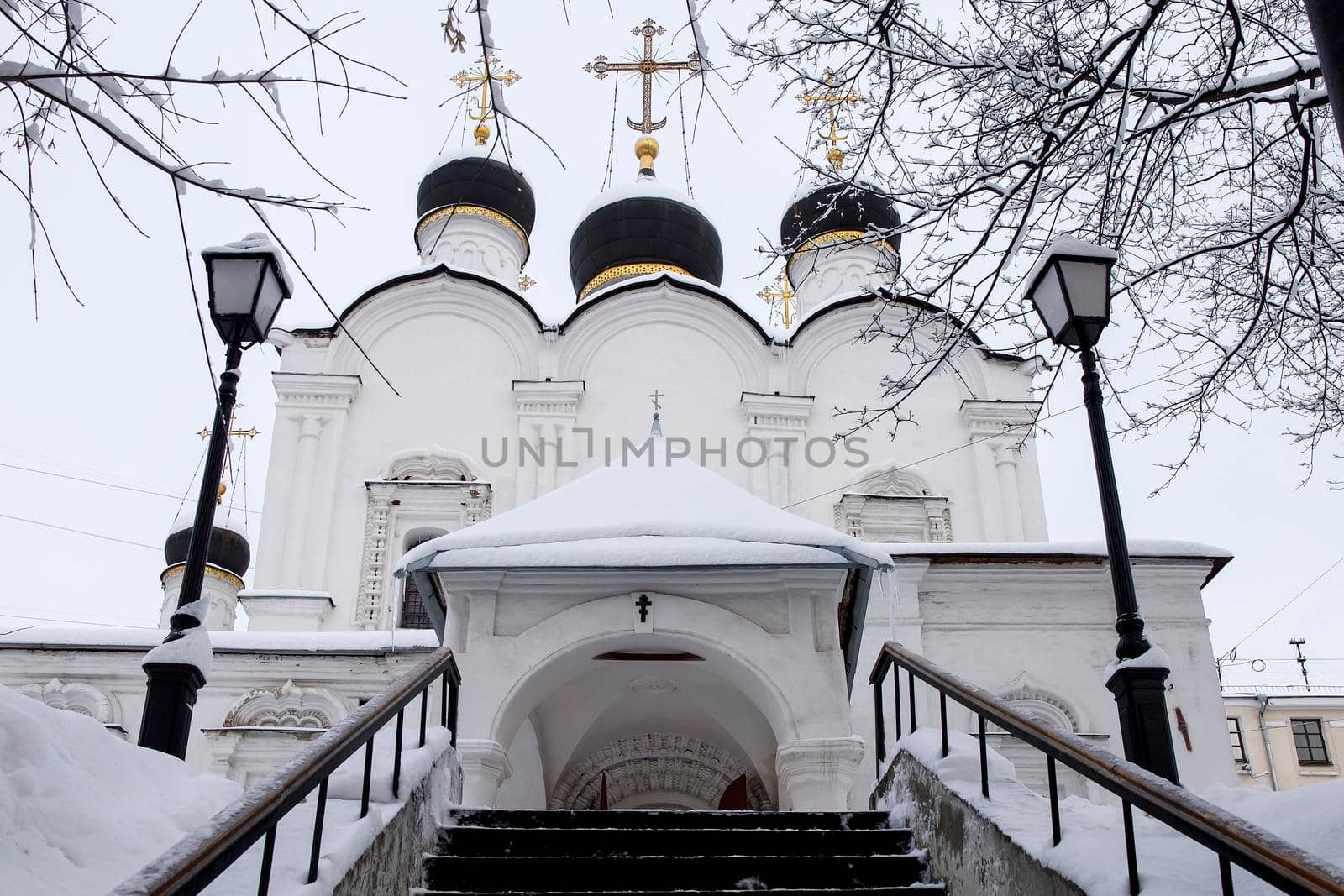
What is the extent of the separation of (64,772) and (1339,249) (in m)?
5.98

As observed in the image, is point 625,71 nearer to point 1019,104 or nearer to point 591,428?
point 1019,104

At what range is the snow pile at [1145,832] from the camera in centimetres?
314

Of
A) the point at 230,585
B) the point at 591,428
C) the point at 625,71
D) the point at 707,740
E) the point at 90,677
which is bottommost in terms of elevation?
the point at 707,740

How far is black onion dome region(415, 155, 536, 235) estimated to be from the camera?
61.2 feet

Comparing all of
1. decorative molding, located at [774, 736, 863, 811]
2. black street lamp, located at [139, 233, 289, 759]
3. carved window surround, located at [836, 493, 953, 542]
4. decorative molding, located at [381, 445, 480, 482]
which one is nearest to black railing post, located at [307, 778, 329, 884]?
black street lamp, located at [139, 233, 289, 759]

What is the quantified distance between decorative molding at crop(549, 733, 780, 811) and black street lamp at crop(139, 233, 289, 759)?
5.00 m

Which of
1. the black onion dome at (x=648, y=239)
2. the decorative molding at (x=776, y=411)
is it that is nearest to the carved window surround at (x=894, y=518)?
the decorative molding at (x=776, y=411)

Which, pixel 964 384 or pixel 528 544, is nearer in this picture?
pixel 528 544

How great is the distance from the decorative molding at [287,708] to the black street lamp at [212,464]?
635cm

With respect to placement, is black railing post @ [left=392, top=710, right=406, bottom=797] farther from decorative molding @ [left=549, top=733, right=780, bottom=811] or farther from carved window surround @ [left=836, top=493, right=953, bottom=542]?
carved window surround @ [left=836, top=493, right=953, bottom=542]

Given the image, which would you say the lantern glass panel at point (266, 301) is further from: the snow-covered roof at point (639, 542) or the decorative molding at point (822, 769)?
the decorative molding at point (822, 769)

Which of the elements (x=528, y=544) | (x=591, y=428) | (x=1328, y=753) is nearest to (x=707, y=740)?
(x=528, y=544)

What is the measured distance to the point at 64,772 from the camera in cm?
342

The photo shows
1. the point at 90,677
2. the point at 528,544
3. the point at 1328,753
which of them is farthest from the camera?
the point at 1328,753
